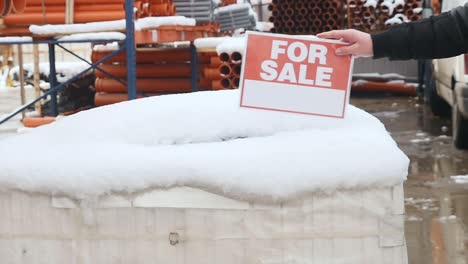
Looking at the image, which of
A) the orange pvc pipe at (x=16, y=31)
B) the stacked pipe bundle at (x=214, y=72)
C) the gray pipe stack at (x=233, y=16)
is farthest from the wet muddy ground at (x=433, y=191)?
the orange pvc pipe at (x=16, y=31)

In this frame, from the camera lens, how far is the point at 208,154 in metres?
3.38

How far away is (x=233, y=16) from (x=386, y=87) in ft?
16.6

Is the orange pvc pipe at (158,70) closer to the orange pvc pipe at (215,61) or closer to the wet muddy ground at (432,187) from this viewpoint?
the orange pvc pipe at (215,61)

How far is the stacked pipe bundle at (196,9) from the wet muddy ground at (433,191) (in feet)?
10.9

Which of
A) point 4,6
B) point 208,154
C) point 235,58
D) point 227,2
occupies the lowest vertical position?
point 235,58

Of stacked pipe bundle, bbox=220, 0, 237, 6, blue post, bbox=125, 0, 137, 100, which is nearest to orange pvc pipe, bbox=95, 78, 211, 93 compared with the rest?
stacked pipe bundle, bbox=220, 0, 237, 6

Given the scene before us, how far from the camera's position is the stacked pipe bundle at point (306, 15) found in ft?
53.5

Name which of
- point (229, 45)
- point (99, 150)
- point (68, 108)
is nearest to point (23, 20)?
point (229, 45)

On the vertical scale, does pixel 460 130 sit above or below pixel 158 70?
below

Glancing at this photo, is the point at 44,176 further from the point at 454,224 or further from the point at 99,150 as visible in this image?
the point at 454,224

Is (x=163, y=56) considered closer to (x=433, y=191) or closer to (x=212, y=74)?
Result: (x=212, y=74)

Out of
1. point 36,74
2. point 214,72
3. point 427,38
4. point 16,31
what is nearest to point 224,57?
point 214,72

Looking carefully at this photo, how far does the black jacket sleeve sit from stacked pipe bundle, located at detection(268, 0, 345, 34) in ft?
43.4

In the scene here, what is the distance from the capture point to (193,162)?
10.9 ft
